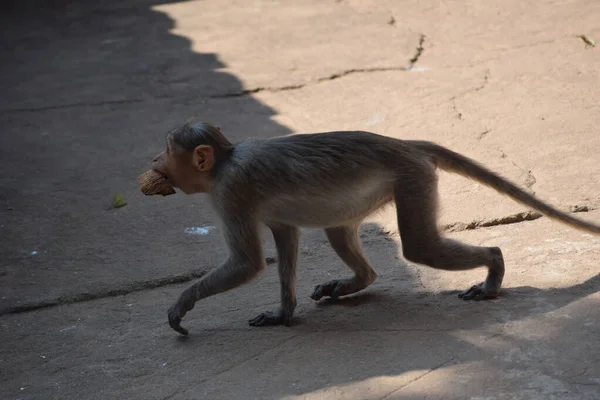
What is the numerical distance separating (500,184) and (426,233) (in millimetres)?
560

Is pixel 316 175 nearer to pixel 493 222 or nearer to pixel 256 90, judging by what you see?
pixel 493 222

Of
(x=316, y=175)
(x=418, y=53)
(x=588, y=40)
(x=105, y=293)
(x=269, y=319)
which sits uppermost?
(x=588, y=40)

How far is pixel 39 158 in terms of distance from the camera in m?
7.93

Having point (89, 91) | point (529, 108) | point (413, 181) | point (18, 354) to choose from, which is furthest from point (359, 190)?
point (89, 91)

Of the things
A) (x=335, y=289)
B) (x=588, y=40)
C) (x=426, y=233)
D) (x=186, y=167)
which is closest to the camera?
(x=426, y=233)

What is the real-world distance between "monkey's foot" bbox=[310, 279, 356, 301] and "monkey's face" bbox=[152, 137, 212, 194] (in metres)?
0.92

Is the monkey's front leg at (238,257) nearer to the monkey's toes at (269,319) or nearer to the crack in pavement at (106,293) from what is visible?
the monkey's toes at (269,319)

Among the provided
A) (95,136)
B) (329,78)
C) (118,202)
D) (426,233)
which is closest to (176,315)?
(426,233)

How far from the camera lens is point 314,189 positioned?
476cm

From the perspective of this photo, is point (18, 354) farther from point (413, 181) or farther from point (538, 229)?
point (538, 229)

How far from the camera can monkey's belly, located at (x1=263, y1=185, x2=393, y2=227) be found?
4.79 metres

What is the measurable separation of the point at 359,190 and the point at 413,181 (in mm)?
299

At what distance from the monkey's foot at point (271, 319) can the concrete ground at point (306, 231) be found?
0.18ft

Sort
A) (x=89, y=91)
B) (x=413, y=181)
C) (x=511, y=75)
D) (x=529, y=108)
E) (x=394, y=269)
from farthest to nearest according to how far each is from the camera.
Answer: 1. (x=89, y=91)
2. (x=511, y=75)
3. (x=529, y=108)
4. (x=394, y=269)
5. (x=413, y=181)
